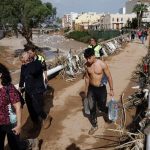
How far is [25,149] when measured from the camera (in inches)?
243

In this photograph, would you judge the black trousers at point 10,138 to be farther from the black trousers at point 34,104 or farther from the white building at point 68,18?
the white building at point 68,18

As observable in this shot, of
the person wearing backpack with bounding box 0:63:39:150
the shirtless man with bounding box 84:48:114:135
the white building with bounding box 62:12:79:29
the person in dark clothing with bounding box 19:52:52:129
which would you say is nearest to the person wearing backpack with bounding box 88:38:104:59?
the shirtless man with bounding box 84:48:114:135

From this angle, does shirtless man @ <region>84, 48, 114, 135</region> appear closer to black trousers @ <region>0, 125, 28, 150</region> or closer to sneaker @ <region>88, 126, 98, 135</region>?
sneaker @ <region>88, 126, 98, 135</region>

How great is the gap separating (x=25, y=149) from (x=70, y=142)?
1599 millimetres

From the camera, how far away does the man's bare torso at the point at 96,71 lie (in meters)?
7.93

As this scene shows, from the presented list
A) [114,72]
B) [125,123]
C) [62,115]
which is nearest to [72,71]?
[114,72]

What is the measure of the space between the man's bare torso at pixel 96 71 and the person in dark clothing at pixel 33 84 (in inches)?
36.2

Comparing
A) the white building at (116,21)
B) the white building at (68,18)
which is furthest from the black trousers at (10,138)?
the white building at (68,18)

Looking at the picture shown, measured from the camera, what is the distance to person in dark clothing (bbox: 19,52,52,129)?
778 centimetres

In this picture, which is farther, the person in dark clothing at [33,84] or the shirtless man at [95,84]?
the shirtless man at [95,84]

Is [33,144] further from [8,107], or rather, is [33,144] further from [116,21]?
[116,21]

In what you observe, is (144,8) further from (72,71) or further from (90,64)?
(90,64)

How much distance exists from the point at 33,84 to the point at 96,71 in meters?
1.17

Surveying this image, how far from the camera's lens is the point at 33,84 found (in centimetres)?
795
